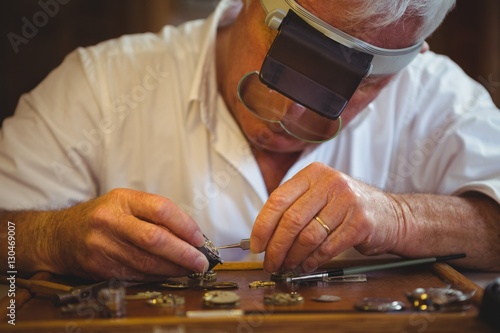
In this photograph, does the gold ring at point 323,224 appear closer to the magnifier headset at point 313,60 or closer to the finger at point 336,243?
the finger at point 336,243

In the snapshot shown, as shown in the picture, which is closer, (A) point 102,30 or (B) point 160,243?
(B) point 160,243

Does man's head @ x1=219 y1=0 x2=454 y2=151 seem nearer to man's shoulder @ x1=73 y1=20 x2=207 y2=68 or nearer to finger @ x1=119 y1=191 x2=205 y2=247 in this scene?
man's shoulder @ x1=73 y1=20 x2=207 y2=68

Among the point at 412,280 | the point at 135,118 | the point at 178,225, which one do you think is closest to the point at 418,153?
the point at 412,280

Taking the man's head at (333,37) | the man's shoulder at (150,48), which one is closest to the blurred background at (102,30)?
the man's shoulder at (150,48)

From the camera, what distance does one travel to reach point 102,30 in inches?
130

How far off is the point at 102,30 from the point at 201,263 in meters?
2.31

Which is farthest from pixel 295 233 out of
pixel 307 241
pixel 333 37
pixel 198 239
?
pixel 333 37

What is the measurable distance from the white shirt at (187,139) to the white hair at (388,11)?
1.42 feet

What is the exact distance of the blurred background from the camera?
3027 mm

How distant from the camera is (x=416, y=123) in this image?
1.97 meters

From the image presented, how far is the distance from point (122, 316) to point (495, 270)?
→ 97 centimetres

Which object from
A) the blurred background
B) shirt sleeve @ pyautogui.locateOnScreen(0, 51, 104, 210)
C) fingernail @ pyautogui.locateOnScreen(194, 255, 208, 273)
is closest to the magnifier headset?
fingernail @ pyautogui.locateOnScreen(194, 255, 208, 273)

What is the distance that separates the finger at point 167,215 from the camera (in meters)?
1.22

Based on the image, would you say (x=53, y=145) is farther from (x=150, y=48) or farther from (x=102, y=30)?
(x=102, y=30)
